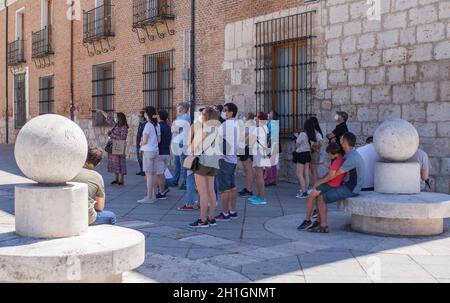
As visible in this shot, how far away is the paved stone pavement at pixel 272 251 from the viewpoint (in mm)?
5000

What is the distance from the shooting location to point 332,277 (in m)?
4.92

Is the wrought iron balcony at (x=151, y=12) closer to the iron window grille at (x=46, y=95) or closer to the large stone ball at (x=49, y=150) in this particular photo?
the iron window grille at (x=46, y=95)

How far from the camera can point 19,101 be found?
27.1 meters

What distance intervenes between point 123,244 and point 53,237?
547 mm

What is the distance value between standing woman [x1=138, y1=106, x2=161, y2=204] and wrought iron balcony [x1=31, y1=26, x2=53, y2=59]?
15249 mm

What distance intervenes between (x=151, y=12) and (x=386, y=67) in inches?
332

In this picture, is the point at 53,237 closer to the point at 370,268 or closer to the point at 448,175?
the point at 370,268

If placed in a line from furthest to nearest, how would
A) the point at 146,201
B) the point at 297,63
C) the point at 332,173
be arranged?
1. the point at 297,63
2. the point at 146,201
3. the point at 332,173

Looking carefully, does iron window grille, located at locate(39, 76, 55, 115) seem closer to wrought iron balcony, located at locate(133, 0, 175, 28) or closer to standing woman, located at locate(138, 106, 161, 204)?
wrought iron balcony, located at locate(133, 0, 175, 28)

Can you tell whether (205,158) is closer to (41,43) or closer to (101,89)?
(101,89)

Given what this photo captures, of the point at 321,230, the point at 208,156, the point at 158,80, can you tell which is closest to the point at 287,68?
the point at 158,80

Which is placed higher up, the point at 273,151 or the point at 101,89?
the point at 101,89

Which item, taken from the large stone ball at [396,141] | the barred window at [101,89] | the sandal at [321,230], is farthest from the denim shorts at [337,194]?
the barred window at [101,89]
